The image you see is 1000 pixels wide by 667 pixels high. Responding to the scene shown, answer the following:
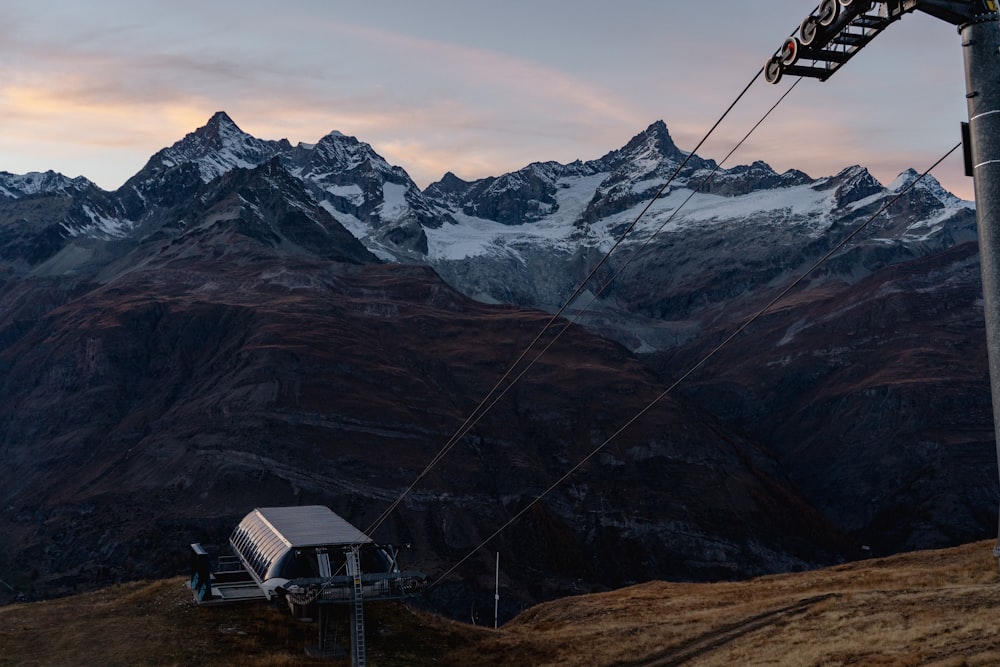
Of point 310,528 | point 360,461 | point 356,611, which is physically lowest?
point 356,611

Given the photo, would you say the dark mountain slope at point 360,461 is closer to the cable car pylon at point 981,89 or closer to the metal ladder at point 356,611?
the metal ladder at point 356,611

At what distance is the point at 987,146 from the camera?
17.6m

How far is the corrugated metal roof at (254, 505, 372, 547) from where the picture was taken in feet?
147

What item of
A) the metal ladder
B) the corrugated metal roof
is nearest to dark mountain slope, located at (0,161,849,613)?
the corrugated metal roof

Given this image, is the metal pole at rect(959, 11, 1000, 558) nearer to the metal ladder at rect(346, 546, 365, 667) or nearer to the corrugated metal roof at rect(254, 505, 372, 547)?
the metal ladder at rect(346, 546, 365, 667)

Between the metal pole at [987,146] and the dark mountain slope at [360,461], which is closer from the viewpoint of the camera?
the metal pole at [987,146]

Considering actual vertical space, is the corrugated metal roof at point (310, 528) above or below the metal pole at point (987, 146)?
below

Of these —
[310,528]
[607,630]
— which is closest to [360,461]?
[310,528]

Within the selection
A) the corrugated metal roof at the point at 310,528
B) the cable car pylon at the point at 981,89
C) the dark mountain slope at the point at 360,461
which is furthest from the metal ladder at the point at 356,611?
the dark mountain slope at the point at 360,461

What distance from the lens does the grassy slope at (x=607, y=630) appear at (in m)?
32.0

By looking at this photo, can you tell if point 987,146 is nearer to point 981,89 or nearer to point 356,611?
point 981,89

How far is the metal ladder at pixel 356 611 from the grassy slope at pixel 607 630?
176cm

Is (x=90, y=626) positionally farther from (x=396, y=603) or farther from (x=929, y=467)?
(x=929, y=467)

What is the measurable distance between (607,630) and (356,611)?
11105 mm
